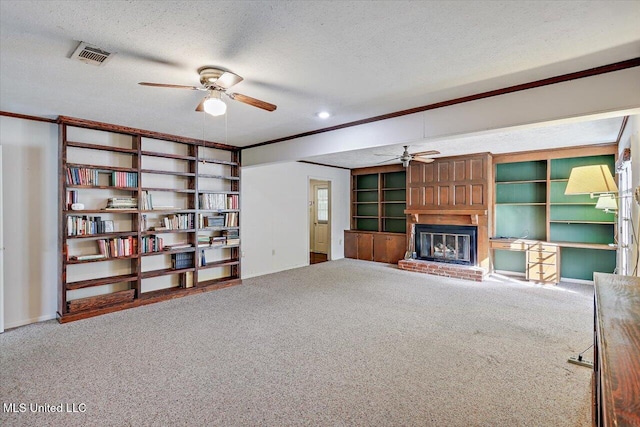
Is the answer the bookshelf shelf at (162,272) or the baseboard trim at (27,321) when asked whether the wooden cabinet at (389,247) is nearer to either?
the bookshelf shelf at (162,272)

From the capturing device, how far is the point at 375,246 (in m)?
7.87

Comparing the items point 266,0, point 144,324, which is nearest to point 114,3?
point 266,0

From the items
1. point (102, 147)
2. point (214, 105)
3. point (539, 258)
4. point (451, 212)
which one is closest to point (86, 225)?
point (102, 147)

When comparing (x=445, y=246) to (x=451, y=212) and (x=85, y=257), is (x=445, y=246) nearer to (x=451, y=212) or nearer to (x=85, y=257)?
(x=451, y=212)

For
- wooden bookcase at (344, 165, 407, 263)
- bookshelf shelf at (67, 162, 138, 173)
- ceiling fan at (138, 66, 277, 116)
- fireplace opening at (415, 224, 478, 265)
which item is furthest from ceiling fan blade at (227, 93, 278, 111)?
wooden bookcase at (344, 165, 407, 263)

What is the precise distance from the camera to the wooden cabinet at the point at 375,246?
Result: 294 inches

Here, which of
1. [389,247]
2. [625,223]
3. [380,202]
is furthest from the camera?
[380,202]

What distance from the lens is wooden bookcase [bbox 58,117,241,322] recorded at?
12.8 feet

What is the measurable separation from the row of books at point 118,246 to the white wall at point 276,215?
6.24 ft

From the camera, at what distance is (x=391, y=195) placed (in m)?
8.03

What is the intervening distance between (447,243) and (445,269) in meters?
0.65

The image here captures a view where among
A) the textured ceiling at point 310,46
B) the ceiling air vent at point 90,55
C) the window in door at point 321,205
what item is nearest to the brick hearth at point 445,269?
the window in door at point 321,205

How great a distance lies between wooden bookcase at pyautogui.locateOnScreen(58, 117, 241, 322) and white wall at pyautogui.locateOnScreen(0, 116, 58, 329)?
7.8 inches

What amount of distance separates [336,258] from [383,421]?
6.17 meters
